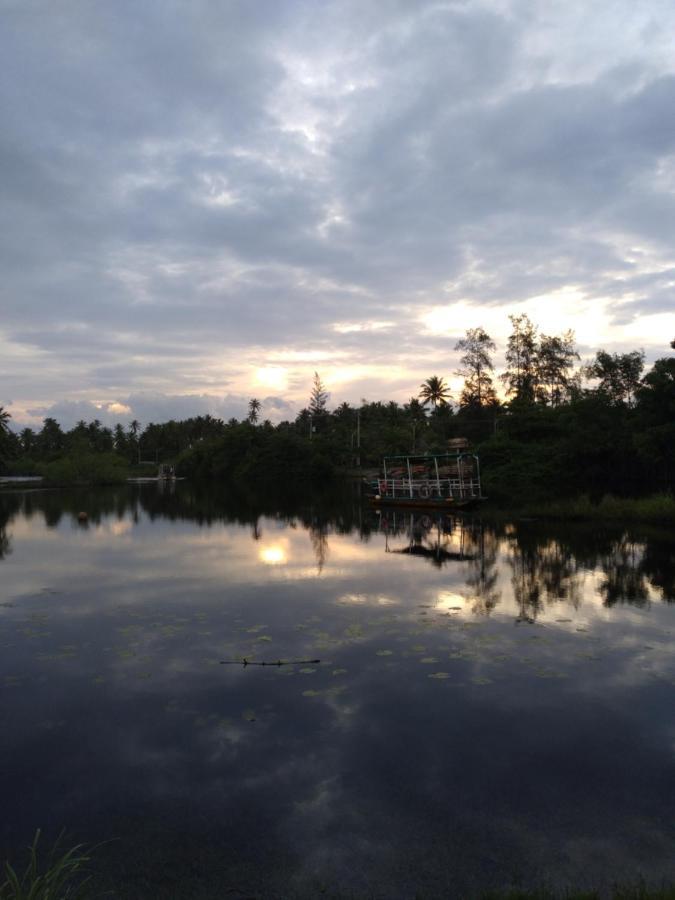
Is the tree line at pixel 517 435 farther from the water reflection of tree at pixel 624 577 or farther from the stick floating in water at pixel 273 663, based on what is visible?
the stick floating in water at pixel 273 663

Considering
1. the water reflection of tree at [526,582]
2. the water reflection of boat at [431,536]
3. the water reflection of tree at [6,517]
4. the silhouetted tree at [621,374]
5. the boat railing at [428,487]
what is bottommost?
the water reflection of boat at [431,536]

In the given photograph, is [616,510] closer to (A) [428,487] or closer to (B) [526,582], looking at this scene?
(A) [428,487]

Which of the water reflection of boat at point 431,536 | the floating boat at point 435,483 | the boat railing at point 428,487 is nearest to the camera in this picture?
the water reflection of boat at point 431,536

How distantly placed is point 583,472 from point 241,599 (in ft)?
113

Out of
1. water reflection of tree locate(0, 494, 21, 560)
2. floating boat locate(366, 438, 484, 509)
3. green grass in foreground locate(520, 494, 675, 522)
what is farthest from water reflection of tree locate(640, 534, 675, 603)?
water reflection of tree locate(0, 494, 21, 560)

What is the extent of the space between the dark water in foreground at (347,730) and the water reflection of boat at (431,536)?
4359mm

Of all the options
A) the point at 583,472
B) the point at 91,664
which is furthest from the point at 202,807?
the point at 583,472

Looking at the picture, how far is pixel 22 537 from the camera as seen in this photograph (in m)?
30.1

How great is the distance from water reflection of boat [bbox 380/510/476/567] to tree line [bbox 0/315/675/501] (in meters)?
10.4

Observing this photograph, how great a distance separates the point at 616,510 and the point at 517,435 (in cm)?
1786

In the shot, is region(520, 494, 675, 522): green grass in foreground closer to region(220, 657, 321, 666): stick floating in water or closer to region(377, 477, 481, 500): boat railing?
region(377, 477, 481, 500): boat railing

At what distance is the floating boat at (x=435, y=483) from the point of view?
40.5m

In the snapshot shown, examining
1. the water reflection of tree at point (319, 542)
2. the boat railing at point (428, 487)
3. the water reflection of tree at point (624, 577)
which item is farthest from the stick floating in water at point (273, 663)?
the boat railing at point (428, 487)

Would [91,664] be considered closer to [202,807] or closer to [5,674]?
[5,674]
